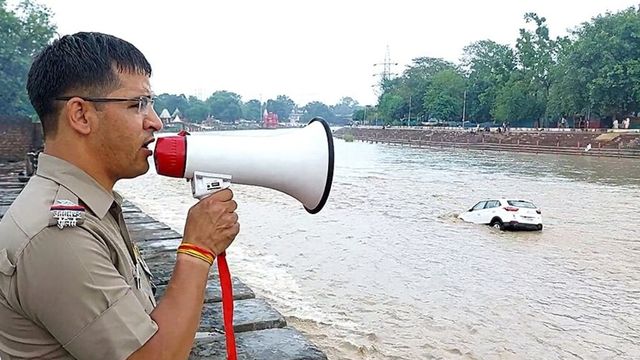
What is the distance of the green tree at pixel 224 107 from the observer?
136375 mm

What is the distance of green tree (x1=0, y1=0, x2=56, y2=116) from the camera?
36062 mm

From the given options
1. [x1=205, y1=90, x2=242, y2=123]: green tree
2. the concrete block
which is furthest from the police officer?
[x1=205, y1=90, x2=242, y2=123]: green tree

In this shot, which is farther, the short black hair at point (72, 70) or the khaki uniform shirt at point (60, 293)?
the short black hair at point (72, 70)

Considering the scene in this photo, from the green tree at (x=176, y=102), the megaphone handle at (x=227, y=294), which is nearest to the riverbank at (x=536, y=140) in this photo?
the megaphone handle at (x=227, y=294)

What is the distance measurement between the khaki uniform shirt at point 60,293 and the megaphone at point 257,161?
0.97ft

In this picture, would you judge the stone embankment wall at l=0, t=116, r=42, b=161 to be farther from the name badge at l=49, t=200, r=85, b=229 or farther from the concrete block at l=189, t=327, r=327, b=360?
the name badge at l=49, t=200, r=85, b=229

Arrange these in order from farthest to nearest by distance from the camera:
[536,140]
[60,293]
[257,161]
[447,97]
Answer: [447,97] < [536,140] < [257,161] < [60,293]

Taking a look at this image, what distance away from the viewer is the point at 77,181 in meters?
1.48

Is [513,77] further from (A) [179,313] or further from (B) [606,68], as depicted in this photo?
(A) [179,313]

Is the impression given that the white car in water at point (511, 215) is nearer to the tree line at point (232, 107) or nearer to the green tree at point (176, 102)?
the tree line at point (232, 107)

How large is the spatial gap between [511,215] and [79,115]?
1682 cm

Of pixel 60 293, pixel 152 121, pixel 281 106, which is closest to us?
pixel 60 293

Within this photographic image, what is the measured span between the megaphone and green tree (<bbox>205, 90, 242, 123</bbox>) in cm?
13366

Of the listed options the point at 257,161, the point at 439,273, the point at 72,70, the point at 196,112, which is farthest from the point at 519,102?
the point at 196,112
